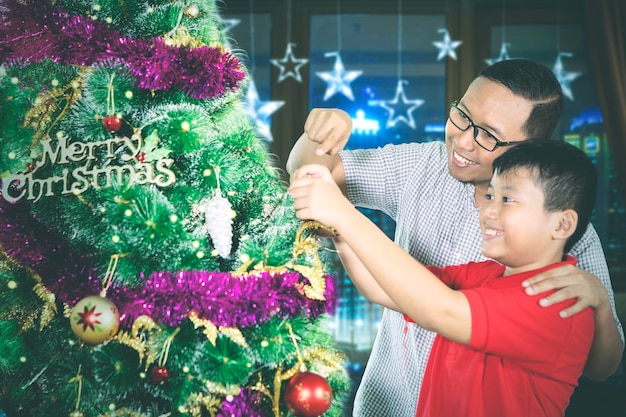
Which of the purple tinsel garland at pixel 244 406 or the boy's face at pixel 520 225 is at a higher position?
the boy's face at pixel 520 225

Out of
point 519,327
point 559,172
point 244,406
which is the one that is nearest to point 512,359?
point 519,327

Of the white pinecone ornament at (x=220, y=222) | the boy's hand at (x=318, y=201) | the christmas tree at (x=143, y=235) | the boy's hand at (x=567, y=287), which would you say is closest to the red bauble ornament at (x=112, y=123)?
the christmas tree at (x=143, y=235)

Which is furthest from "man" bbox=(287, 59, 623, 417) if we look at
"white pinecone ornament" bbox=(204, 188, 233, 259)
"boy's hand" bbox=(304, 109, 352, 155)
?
"white pinecone ornament" bbox=(204, 188, 233, 259)

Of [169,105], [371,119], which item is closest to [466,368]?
[169,105]

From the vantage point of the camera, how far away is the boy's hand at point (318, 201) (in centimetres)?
89

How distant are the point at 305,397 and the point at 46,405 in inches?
18.3

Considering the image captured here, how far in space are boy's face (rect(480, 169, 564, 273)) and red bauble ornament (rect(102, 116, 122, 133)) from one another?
684 mm

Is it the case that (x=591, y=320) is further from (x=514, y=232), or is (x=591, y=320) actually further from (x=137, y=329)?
(x=137, y=329)

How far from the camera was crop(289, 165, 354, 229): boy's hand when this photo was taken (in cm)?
89

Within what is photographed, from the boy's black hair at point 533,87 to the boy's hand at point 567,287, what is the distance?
445 millimetres

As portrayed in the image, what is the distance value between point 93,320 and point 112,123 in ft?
1.00

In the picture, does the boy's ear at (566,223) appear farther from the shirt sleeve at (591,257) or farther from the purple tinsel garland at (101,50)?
the purple tinsel garland at (101,50)

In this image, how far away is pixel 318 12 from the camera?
12.3 feet

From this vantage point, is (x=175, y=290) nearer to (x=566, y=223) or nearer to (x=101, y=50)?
(x=101, y=50)
